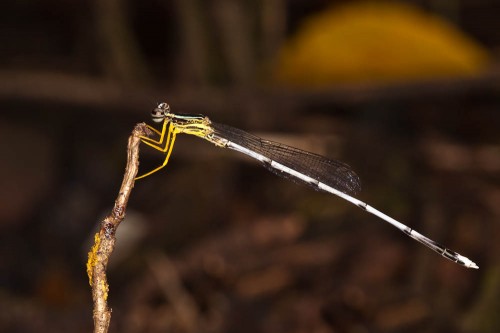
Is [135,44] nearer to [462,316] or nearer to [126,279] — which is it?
[126,279]

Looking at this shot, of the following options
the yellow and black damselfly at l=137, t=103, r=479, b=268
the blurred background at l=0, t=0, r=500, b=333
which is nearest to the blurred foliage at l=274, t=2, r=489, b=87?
the blurred background at l=0, t=0, r=500, b=333

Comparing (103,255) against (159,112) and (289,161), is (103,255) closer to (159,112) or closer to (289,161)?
(159,112)

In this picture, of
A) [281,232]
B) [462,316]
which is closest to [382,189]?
[281,232]

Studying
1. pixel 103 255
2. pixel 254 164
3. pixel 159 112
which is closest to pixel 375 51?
pixel 254 164

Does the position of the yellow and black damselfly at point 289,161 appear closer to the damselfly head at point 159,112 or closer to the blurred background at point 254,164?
the damselfly head at point 159,112

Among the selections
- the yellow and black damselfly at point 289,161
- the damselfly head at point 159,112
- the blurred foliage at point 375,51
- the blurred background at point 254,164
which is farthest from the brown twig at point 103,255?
the blurred foliage at point 375,51
